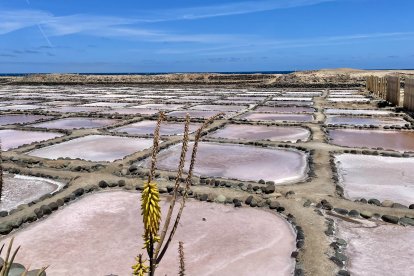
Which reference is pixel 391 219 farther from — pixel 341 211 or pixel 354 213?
pixel 341 211

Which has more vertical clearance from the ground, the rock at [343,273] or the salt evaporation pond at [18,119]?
the salt evaporation pond at [18,119]

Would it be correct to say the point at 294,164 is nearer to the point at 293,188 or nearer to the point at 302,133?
the point at 293,188

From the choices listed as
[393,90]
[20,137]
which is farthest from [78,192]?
[393,90]

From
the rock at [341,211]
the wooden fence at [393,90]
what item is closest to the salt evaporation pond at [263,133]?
the rock at [341,211]

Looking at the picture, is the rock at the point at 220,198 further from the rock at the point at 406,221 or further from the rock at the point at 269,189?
the rock at the point at 406,221

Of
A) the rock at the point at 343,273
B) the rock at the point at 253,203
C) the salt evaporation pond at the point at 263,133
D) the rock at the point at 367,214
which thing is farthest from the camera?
the salt evaporation pond at the point at 263,133
